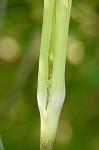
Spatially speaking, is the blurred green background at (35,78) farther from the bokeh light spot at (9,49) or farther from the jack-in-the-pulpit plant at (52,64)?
the jack-in-the-pulpit plant at (52,64)

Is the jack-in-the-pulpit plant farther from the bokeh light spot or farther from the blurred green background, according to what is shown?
the bokeh light spot

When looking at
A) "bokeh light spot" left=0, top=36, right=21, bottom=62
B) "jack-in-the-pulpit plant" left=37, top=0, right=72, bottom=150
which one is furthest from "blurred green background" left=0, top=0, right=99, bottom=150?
"jack-in-the-pulpit plant" left=37, top=0, right=72, bottom=150

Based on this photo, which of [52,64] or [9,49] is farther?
[9,49]

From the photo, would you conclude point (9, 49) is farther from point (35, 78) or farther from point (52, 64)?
point (52, 64)

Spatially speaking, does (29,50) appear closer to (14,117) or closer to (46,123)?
(14,117)

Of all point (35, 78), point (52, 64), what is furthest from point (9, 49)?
point (52, 64)

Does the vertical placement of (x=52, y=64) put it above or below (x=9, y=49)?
above

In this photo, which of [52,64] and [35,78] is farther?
[35,78]
